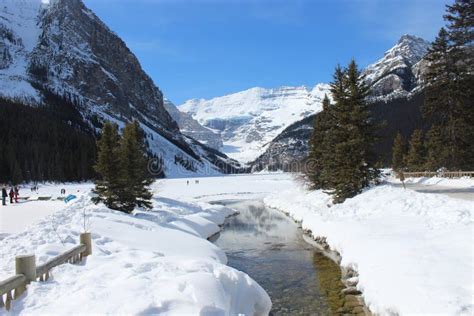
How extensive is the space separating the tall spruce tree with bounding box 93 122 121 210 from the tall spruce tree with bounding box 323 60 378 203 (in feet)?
51.1

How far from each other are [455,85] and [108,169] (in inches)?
1035

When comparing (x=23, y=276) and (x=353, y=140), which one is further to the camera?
(x=353, y=140)

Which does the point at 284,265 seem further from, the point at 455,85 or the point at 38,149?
the point at 38,149

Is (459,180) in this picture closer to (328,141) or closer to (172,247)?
(328,141)

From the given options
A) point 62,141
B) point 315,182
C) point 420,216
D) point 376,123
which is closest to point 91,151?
point 62,141

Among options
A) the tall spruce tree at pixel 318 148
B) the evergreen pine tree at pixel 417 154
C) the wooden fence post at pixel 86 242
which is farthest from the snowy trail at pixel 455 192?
the evergreen pine tree at pixel 417 154

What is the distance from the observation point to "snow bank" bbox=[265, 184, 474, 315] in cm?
941

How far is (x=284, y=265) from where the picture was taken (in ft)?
59.6

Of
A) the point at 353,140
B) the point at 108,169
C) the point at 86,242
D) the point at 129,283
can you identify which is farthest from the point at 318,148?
the point at 129,283

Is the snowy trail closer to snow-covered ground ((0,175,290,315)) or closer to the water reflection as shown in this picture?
the water reflection

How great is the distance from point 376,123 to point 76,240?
22.6 metres

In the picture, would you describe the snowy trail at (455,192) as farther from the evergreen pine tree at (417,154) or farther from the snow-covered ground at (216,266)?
the evergreen pine tree at (417,154)

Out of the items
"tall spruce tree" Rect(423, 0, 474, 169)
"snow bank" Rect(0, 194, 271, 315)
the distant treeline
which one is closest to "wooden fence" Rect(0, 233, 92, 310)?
"snow bank" Rect(0, 194, 271, 315)

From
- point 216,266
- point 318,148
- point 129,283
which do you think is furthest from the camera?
point 318,148
